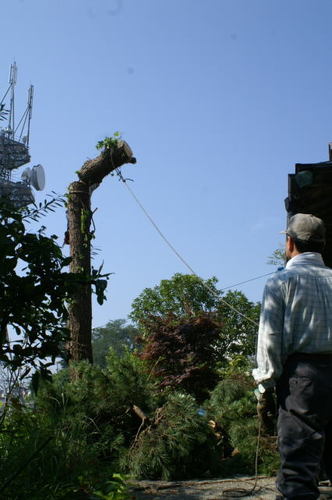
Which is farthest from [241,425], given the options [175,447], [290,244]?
[290,244]

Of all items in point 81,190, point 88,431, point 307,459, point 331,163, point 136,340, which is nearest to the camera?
point 307,459

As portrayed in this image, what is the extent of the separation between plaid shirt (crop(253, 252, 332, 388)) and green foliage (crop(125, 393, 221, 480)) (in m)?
2.61

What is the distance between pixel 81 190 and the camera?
395 inches

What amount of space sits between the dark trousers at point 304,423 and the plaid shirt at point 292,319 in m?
0.08

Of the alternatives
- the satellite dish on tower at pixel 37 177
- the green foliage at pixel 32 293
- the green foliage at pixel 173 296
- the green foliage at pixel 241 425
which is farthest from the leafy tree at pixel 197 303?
the green foliage at pixel 32 293

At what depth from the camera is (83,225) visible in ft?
31.9

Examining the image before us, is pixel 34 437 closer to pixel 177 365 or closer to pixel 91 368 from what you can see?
pixel 91 368

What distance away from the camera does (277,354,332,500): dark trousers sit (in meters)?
2.93

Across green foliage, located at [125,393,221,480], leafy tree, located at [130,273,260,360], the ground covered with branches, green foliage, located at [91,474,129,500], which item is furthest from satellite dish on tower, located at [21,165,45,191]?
green foliage, located at [91,474,129,500]

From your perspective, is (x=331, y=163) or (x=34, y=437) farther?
(x=331, y=163)

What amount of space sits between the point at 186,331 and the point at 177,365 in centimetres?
68

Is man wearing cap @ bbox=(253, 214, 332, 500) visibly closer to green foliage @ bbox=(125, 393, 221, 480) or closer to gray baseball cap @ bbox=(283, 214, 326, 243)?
gray baseball cap @ bbox=(283, 214, 326, 243)

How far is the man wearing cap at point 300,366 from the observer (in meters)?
2.98

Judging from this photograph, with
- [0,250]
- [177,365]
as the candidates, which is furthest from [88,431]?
[177,365]
